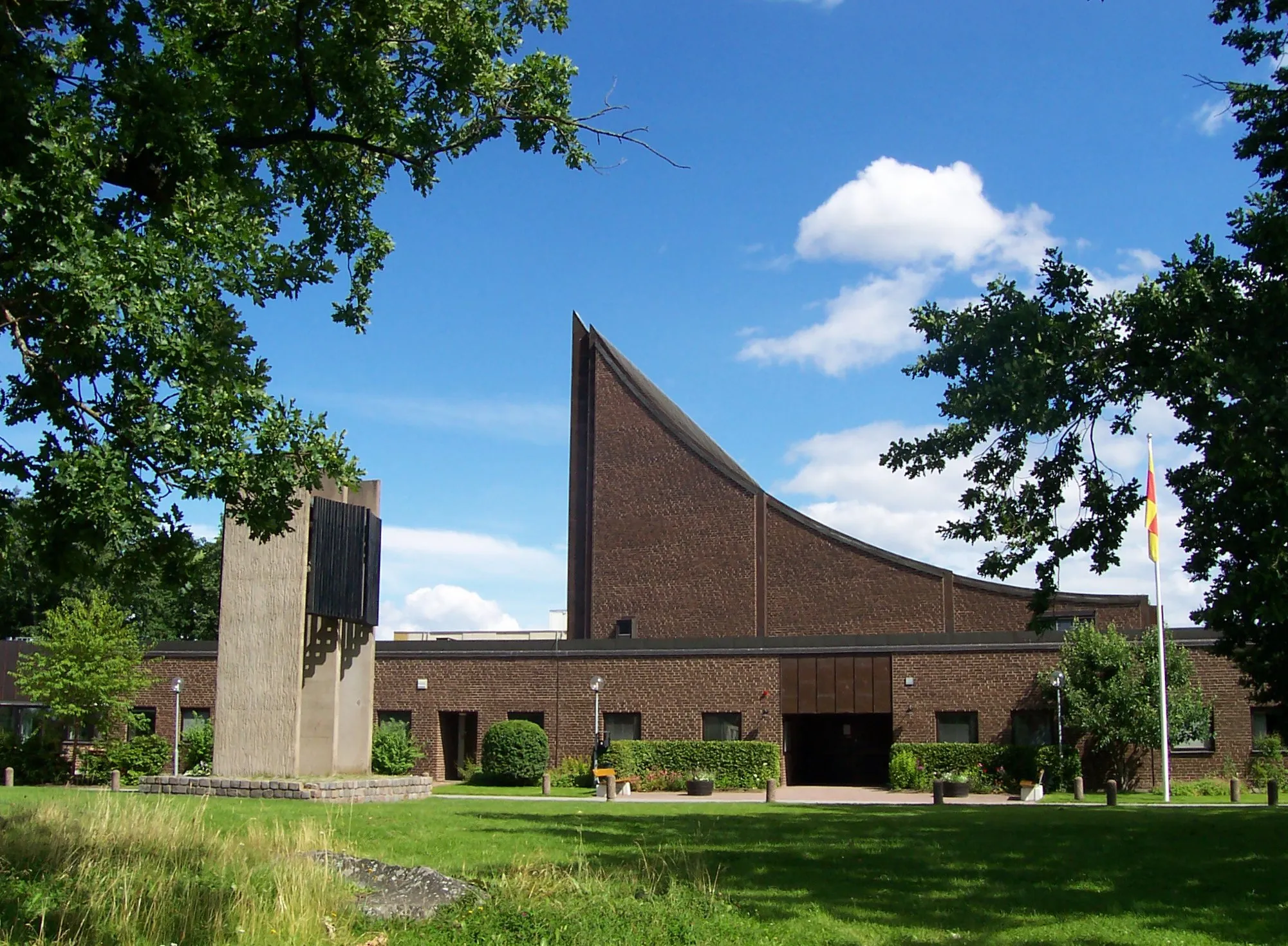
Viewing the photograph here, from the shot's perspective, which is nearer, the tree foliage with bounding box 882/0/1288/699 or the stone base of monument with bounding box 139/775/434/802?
the tree foliage with bounding box 882/0/1288/699

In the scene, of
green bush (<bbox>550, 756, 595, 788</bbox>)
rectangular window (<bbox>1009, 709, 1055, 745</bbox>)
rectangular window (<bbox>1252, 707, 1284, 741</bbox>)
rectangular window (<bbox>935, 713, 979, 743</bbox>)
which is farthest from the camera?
green bush (<bbox>550, 756, 595, 788</bbox>)

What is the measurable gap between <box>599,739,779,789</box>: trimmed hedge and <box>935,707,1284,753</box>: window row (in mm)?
4874

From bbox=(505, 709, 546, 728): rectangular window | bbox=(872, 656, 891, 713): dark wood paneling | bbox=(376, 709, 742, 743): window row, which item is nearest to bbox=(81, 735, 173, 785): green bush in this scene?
bbox=(376, 709, 742, 743): window row

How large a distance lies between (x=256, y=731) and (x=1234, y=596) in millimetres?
17751

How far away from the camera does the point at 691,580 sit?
151 ft

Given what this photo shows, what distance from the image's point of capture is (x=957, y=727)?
1387 inches

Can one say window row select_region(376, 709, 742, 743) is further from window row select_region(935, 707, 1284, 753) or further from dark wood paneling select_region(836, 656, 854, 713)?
window row select_region(935, 707, 1284, 753)

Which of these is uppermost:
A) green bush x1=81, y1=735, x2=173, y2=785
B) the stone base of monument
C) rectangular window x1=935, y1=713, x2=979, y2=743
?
rectangular window x1=935, y1=713, x2=979, y2=743

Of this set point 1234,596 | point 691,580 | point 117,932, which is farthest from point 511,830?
point 691,580

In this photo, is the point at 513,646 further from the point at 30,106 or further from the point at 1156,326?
the point at 30,106

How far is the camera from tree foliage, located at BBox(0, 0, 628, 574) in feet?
30.5

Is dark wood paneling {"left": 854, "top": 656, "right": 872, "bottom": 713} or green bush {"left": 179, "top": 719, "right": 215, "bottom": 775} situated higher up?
dark wood paneling {"left": 854, "top": 656, "right": 872, "bottom": 713}

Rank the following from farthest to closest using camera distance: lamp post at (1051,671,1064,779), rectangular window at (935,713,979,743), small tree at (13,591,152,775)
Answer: rectangular window at (935,713,979,743) → small tree at (13,591,152,775) → lamp post at (1051,671,1064,779)

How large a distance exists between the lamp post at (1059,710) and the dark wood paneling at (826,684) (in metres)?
6.20
